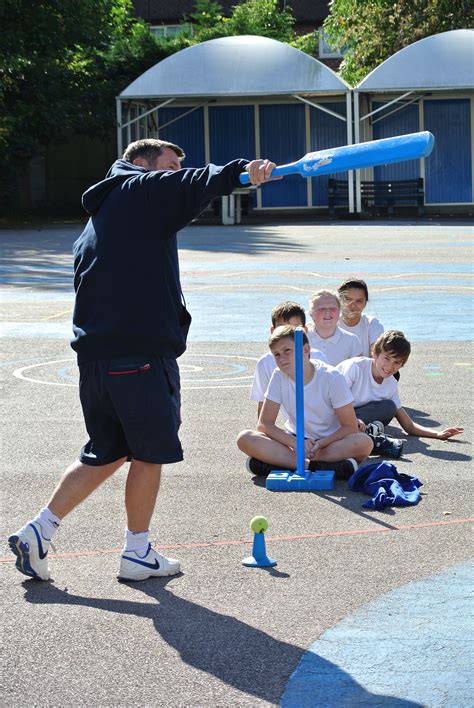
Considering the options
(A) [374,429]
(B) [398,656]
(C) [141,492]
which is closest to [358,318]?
(A) [374,429]

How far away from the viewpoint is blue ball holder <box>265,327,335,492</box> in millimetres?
7344

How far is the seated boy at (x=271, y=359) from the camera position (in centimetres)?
824

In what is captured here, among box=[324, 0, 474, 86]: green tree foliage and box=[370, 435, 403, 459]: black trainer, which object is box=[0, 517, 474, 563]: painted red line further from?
box=[324, 0, 474, 86]: green tree foliage

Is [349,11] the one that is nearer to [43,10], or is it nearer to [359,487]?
[43,10]

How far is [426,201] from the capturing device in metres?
36.2

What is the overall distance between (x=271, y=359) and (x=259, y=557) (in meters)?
2.54

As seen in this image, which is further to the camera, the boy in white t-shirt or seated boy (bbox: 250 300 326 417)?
the boy in white t-shirt

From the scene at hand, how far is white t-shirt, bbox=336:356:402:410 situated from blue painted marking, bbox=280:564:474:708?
3480mm

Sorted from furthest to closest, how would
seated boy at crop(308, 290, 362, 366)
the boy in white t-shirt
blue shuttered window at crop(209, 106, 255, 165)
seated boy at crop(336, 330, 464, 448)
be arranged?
blue shuttered window at crop(209, 106, 255, 165) → the boy in white t-shirt → seated boy at crop(308, 290, 362, 366) → seated boy at crop(336, 330, 464, 448)

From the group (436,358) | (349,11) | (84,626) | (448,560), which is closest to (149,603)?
(84,626)

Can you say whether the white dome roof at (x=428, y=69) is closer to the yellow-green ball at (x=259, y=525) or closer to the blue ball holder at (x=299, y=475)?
the blue ball holder at (x=299, y=475)

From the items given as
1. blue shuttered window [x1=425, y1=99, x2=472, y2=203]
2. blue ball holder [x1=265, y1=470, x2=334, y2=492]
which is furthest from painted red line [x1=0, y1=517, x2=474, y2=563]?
blue shuttered window [x1=425, y1=99, x2=472, y2=203]

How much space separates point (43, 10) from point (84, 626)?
33.2m

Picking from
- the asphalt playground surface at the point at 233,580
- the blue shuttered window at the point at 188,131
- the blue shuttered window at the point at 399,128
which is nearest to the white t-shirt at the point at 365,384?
the asphalt playground surface at the point at 233,580
